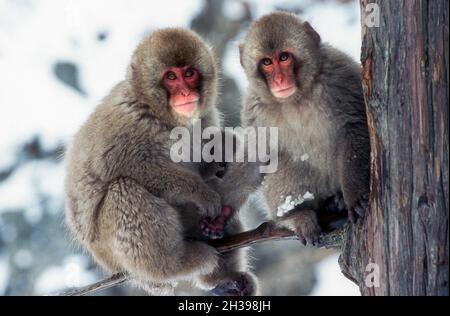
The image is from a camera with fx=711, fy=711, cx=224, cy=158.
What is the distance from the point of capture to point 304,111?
4.74 meters

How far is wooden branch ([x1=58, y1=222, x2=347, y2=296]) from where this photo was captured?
15.0 feet

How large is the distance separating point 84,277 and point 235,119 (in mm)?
3238

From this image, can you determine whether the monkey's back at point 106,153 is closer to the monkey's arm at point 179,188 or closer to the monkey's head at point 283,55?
the monkey's arm at point 179,188

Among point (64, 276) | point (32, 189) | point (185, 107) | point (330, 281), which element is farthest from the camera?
point (330, 281)

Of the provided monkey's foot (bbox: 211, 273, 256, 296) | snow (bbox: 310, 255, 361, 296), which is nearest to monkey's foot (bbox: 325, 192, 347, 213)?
monkey's foot (bbox: 211, 273, 256, 296)

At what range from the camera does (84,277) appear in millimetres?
9430

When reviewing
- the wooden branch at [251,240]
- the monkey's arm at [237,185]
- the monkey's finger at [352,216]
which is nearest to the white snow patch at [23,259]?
the wooden branch at [251,240]

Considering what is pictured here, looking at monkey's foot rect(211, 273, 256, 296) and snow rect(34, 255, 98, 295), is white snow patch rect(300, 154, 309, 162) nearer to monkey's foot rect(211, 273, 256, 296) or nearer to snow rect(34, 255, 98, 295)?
monkey's foot rect(211, 273, 256, 296)

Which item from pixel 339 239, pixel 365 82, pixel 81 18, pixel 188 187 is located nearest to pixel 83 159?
pixel 188 187

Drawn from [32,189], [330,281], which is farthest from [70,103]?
[330,281]

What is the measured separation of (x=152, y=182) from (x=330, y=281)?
5.53 m

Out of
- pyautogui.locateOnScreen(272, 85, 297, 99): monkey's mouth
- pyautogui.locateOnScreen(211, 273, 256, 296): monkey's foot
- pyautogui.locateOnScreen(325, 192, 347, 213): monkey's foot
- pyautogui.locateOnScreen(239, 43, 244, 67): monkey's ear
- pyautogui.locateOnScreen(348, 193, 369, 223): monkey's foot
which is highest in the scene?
pyautogui.locateOnScreen(239, 43, 244, 67): monkey's ear

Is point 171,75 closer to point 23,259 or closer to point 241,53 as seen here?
point 241,53

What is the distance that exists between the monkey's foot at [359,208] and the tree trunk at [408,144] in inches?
9.2
